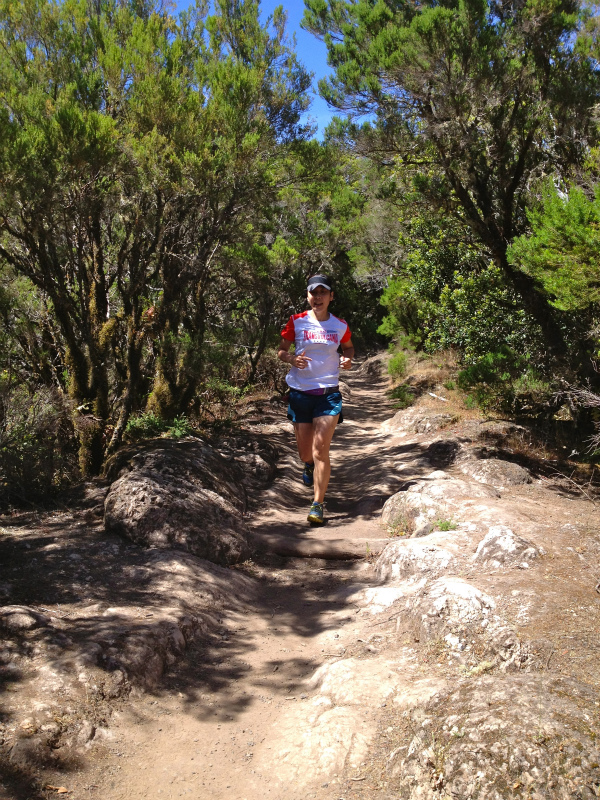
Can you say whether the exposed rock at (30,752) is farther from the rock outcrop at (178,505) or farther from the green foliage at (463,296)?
the green foliage at (463,296)

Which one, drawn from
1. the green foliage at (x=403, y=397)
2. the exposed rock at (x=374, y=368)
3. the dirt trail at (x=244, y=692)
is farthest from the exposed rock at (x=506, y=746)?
the exposed rock at (x=374, y=368)

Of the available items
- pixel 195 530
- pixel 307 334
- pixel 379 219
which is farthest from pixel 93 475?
pixel 379 219

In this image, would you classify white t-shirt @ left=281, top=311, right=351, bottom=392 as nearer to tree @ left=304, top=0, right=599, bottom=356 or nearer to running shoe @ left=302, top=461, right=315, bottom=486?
running shoe @ left=302, top=461, right=315, bottom=486

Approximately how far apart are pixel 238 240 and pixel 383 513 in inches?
159

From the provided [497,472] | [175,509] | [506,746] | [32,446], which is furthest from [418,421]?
[506,746]

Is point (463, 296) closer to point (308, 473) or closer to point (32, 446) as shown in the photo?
point (308, 473)

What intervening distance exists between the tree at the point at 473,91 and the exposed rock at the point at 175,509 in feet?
13.9

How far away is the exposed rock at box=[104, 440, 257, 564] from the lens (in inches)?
175

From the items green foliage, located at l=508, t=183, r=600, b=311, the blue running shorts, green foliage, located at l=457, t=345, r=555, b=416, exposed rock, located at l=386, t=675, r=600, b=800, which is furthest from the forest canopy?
exposed rock, located at l=386, t=675, r=600, b=800

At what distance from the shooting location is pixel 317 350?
205 inches

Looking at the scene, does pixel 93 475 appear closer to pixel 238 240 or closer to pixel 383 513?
pixel 383 513

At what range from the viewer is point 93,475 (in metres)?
6.07

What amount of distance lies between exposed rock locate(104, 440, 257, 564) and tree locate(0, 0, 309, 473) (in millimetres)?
1310

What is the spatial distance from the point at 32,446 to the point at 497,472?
180 inches
